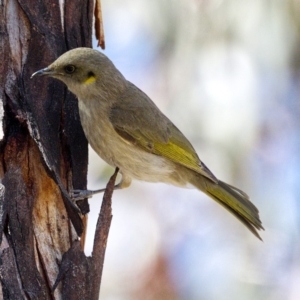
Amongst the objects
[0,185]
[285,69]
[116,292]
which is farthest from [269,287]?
[0,185]

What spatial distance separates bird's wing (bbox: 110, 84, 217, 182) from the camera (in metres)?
4.19

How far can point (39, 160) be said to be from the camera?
10.1 ft

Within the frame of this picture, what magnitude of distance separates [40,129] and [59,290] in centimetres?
87

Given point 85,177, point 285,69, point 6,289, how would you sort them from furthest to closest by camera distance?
point 285,69 < point 85,177 < point 6,289

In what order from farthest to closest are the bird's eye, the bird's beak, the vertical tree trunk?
the bird's eye → the bird's beak → the vertical tree trunk

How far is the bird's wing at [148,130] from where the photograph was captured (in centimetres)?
419

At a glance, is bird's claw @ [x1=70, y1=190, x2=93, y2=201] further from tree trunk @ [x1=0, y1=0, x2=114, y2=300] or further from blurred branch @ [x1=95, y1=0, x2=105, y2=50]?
blurred branch @ [x1=95, y1=0, x2=105, y2=50]

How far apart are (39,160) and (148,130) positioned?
1.36m

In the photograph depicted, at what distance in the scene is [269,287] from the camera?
6.05m

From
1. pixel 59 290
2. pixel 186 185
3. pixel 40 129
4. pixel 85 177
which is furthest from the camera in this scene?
pixel 186 185

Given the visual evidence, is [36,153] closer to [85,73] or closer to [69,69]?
[69,69]

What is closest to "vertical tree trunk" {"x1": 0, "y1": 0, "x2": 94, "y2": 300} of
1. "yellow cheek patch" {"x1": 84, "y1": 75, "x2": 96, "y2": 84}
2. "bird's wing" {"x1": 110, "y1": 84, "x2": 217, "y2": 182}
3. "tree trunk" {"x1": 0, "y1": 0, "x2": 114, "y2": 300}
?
"tree trunk" {"x1": 0, "y1": 0, "x2": 114, "y2": 300}

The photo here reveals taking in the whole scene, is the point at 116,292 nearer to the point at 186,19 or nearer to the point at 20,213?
the point at 186,19

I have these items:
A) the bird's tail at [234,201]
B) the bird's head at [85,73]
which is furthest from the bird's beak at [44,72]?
the bird's tail at [234,201]
